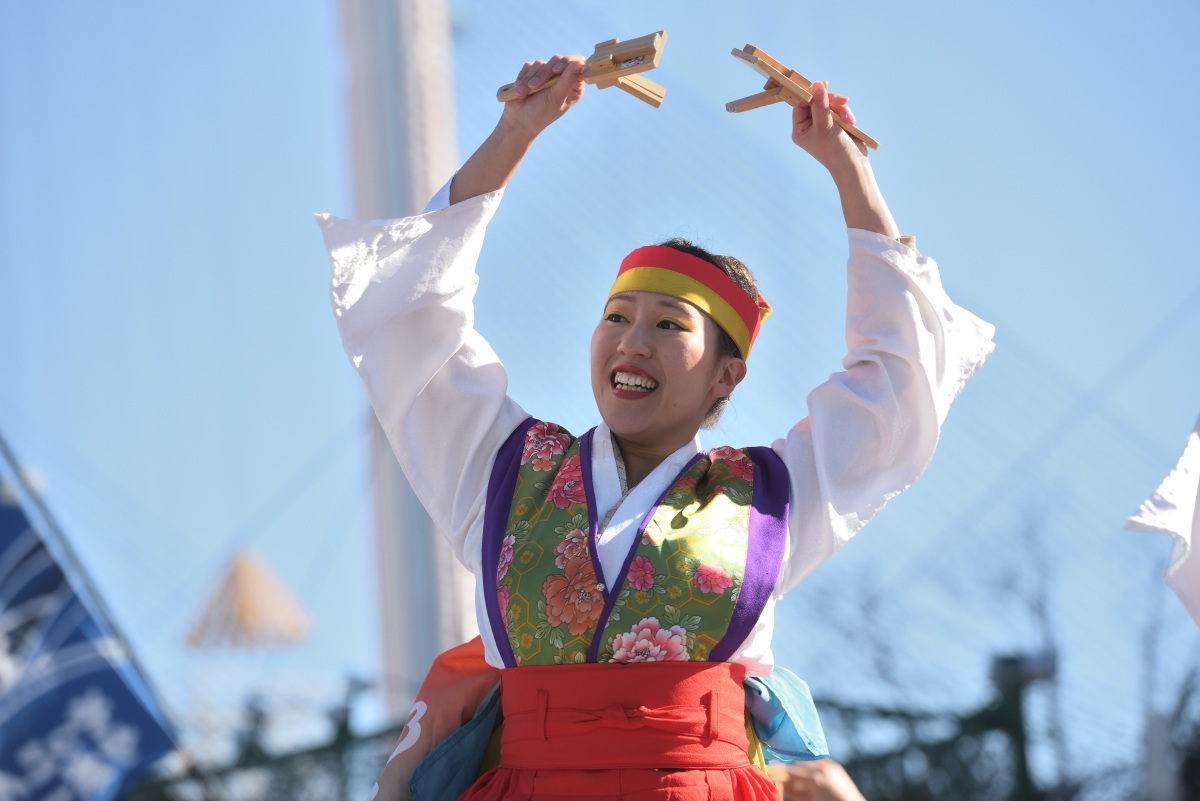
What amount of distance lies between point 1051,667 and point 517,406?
2931 mm

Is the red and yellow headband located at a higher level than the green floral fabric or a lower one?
higher

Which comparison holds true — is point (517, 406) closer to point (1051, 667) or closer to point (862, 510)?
point (862, 510)

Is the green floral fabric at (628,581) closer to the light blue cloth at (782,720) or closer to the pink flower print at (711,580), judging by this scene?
the pink flower print at (711,580)

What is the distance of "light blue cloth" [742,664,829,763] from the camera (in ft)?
6.00

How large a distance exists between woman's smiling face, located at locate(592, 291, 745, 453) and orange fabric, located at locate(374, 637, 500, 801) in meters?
0.43

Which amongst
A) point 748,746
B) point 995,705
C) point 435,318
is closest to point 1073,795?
point 995,705

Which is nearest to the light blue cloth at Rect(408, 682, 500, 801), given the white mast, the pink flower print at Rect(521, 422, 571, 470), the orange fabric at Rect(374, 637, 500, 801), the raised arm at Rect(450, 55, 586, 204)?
the orange fabric at Rect(374, 637, 500, 801)

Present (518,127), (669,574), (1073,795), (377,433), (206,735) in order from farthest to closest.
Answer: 1. (377,433)
2. (206,735)
3. (1073,795)
4. (518,127)
5. (669,574)

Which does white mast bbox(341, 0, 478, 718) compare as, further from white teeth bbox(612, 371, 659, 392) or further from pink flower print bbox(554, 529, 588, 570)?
pink flower print bbox(554, 529, 588, 570)

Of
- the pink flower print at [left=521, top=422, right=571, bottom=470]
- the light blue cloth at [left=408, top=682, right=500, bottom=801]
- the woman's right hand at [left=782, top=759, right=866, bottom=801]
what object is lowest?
the woman's right hand at [left=782, top=759, right=866, bottom=801]

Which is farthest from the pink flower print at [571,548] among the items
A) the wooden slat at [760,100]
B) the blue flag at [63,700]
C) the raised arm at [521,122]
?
the blue flag at [63,700]

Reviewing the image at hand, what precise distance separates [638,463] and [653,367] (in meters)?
0.17

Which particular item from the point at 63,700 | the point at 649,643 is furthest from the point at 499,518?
the point at 63,700

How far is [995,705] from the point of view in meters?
4.24
